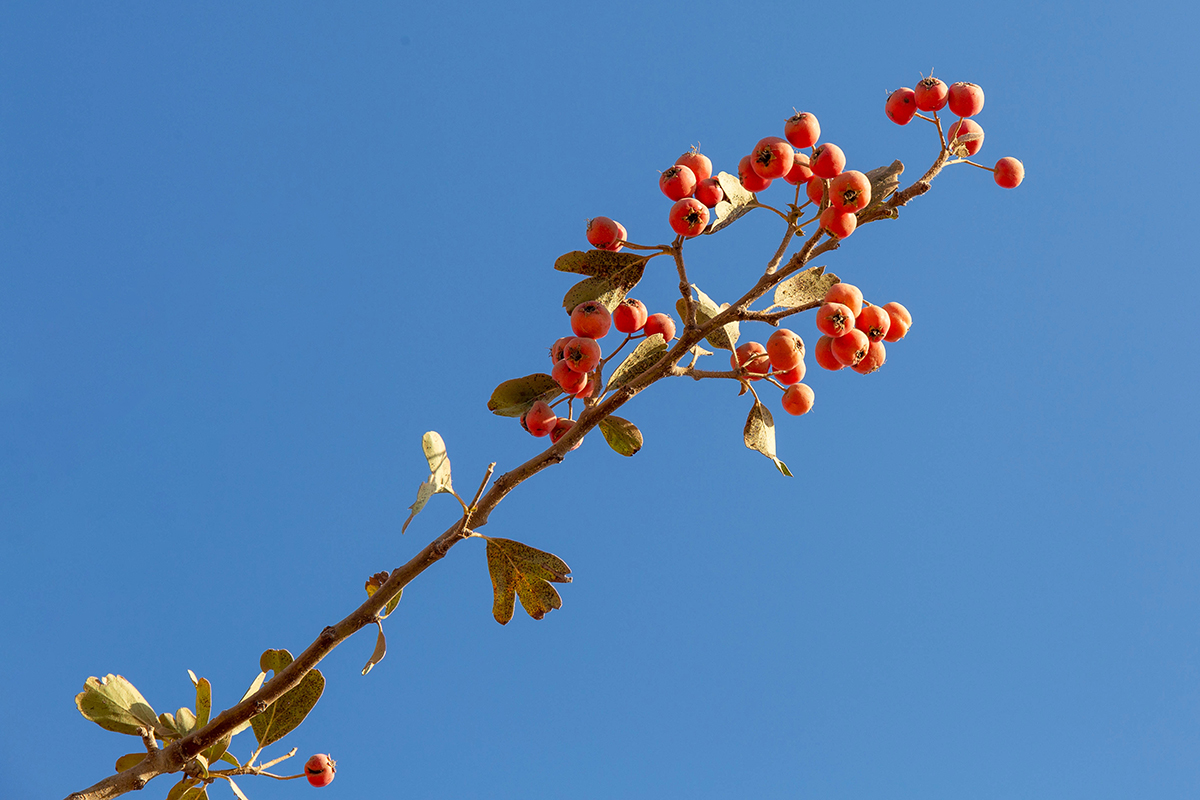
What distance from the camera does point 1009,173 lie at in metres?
2.92

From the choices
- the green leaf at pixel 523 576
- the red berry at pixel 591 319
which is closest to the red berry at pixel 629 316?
the red berry at pixel 591 319

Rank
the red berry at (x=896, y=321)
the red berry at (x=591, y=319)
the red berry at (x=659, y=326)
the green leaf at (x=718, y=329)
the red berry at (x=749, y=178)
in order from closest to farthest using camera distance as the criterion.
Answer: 1. the green leaf at (x=718, y=329)
2. the red berry at (x=591, y=319)
3. the red berry at (x=749, y=178)
4. the red berry at (x=896, y=321)
5. the red berry at (x=659, y=326)

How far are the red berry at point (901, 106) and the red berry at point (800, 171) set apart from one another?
0.56m

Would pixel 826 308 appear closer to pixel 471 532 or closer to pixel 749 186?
pixel 749 186

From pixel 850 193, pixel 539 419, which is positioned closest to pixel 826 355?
pixel 850 193

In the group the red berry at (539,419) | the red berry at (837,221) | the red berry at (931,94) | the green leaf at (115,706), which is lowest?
the green leaf at (115,706)

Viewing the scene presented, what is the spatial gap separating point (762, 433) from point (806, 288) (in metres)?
0.45

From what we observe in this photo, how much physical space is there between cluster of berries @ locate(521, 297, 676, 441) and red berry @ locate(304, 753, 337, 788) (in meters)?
1.43

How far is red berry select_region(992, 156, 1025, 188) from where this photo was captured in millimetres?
2900

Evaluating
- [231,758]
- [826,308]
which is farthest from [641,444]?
[231,758]

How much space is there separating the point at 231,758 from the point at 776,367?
2.07m

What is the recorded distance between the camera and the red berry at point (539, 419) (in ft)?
8.85

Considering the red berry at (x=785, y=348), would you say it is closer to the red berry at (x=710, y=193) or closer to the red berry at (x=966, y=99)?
the red berry at (x=710, y=193)

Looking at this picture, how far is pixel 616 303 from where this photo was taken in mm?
2611
